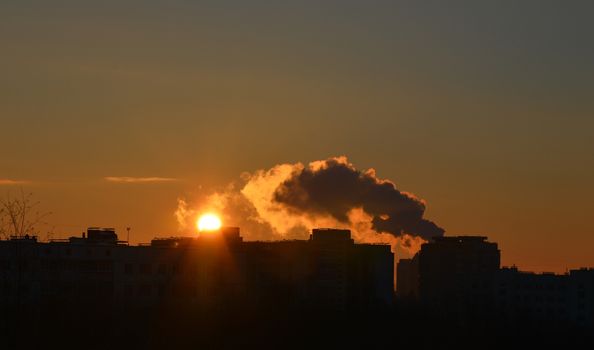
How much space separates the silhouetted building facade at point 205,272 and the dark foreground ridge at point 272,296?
0.13m

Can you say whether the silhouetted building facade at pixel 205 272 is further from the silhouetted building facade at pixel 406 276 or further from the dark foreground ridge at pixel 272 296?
the silhouetted building facade at pixel 406 276

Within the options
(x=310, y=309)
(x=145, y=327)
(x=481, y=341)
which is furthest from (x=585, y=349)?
(x=145, y=327)

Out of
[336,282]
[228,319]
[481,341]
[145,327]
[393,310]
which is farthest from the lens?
[336,282]

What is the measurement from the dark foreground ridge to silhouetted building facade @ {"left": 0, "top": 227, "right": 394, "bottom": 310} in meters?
0.13

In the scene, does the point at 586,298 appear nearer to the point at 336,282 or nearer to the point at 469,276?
the point at 469,276

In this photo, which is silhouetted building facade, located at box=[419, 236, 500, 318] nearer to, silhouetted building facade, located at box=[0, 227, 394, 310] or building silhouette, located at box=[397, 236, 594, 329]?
building silhouette, located at box=[397, 236, 594, 329]

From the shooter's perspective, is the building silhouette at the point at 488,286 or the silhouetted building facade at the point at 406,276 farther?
the silhouetted building facade at the point at 406,276

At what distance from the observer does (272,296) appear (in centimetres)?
10825

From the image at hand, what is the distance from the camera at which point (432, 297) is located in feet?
448

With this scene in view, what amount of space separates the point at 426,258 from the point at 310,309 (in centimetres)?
3443

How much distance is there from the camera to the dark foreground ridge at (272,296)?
3093 inches

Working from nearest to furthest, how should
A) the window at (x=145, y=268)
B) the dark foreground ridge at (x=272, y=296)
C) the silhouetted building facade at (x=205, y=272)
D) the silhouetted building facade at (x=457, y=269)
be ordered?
the dark foreground ridge at (x=272, y=296)
the silhouetted building facade at (x=205, y=272)
the window at (x=145, y=268)
the silhouetted building facade at (x=457, y=269)

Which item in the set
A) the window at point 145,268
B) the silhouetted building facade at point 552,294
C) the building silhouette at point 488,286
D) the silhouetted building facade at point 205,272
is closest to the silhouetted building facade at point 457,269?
the building silhouette at point 488,286

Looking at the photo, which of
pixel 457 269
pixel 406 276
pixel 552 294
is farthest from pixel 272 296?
pixel 406 276
